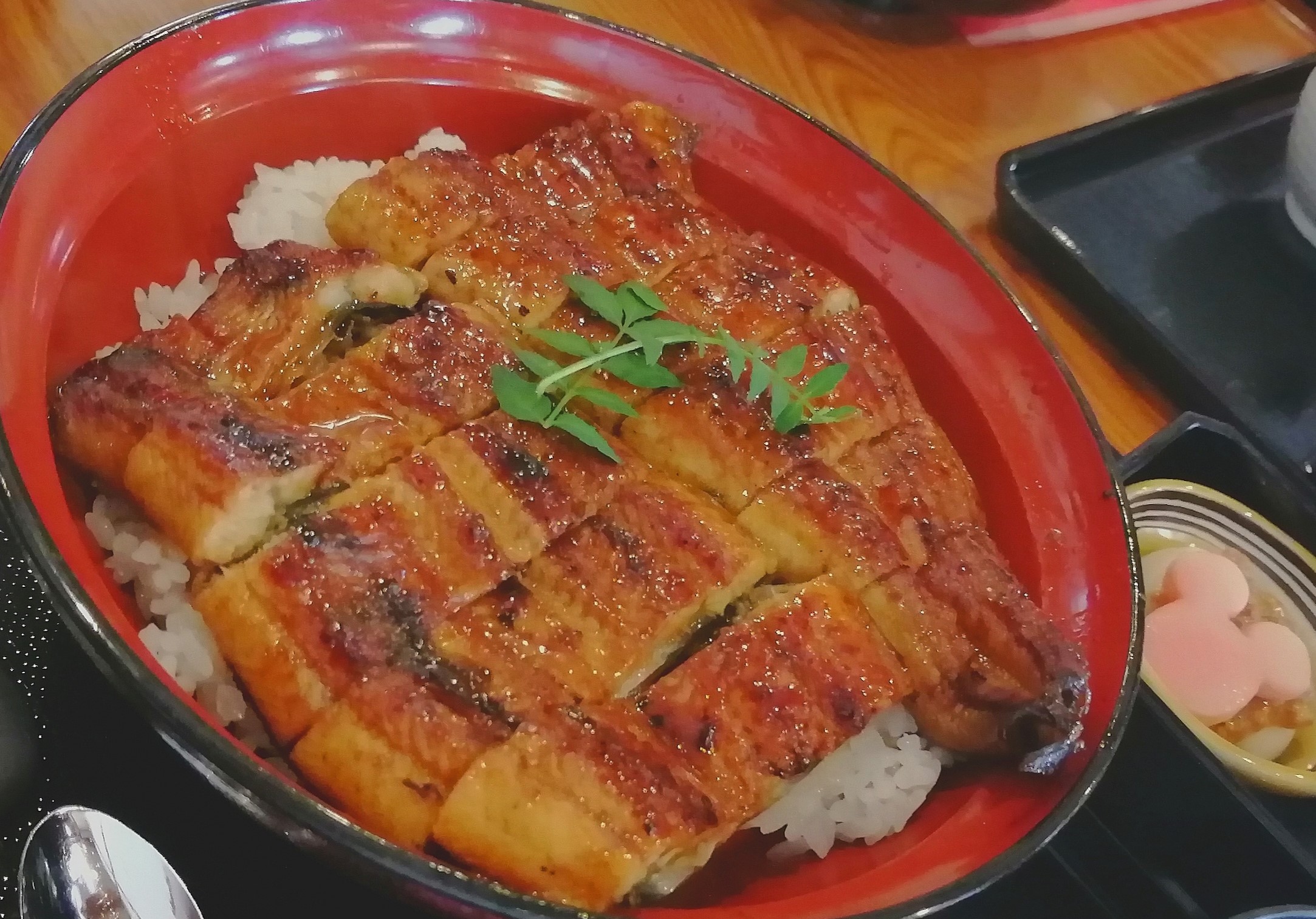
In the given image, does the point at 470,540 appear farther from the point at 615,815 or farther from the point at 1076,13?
the point at 1076,13

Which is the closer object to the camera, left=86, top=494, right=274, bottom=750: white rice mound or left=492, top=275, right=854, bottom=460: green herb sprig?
left=86, top=494, right=274, bottom=750: white rice mound

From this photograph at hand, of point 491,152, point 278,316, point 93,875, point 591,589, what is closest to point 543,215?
point 491,152

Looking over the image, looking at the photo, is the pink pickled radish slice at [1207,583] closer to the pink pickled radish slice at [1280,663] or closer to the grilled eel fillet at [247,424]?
the pink pickled radish slice at [1280,663]

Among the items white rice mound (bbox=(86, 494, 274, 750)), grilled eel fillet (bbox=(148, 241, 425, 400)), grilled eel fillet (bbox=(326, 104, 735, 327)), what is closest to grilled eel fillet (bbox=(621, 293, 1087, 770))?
grilled eel fillet (bbox=(326, 104, 735, 327))

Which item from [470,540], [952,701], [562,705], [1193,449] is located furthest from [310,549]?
[1193,449]

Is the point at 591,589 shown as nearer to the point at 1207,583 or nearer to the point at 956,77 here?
the point at 1207,583

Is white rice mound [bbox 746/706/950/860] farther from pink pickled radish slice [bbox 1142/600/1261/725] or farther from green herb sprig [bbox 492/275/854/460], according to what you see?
pink pickled radish slice [bbox 1142/600/1261/725]
